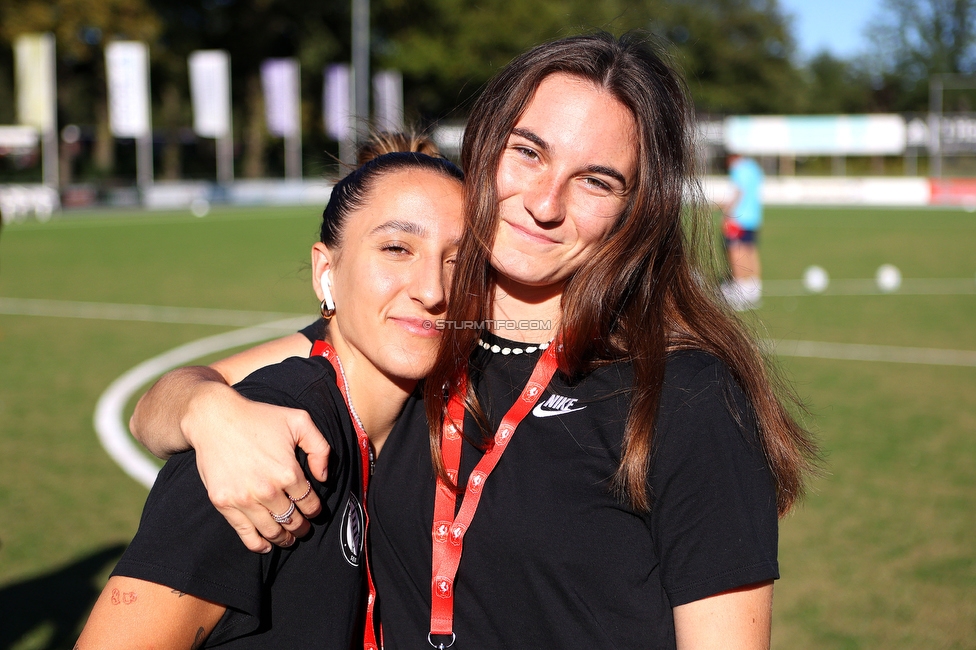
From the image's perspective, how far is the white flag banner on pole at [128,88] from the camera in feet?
106

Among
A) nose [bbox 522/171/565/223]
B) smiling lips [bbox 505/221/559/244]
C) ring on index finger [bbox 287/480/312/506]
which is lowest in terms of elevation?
ring on index finger [bbox 287/480/312/506]

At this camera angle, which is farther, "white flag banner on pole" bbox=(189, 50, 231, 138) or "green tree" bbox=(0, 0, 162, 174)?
"green tree" bbox=(0, 0, 162, 174)

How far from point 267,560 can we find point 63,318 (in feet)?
39.8

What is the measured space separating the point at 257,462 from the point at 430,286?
0.62 metres

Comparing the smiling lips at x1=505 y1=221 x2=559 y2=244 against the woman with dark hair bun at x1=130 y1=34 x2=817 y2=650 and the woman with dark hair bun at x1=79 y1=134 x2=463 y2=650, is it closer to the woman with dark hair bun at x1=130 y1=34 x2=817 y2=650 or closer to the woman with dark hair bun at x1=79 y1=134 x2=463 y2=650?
the woman with dark hair bun at x1=130 y1=34 x2=817 y2=650

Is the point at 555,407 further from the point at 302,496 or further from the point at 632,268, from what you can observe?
the point at 302,496

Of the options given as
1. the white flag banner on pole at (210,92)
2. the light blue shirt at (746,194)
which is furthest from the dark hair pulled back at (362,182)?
the white flag banner on pole at (210,92)

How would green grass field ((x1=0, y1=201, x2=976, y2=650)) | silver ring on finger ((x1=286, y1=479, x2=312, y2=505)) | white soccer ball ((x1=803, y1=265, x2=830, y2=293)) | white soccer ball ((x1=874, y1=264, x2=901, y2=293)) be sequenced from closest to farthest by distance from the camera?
silver ring on finger ((x1=286, y1=479, x2=312, y2=505)), green grass field ((x1=0, y1=201, x2=976, y2=650)), white soccer ball ((x1=803, y1=265, x2=830, y2=293)), white soccer ball ((x1=874, y1=264, x2=901, y2=293))

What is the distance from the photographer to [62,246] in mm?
21609

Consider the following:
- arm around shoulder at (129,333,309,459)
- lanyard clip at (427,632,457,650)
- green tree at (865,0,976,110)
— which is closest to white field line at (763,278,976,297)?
arm around shoulder at (129,333,309,459)

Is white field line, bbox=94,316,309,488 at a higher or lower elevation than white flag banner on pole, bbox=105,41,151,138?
lower

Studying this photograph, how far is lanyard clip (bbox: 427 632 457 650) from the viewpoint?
206cm

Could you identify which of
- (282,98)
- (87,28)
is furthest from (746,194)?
(87,28)

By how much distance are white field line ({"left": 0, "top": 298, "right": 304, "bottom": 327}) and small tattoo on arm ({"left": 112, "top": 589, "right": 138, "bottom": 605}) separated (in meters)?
10.6
